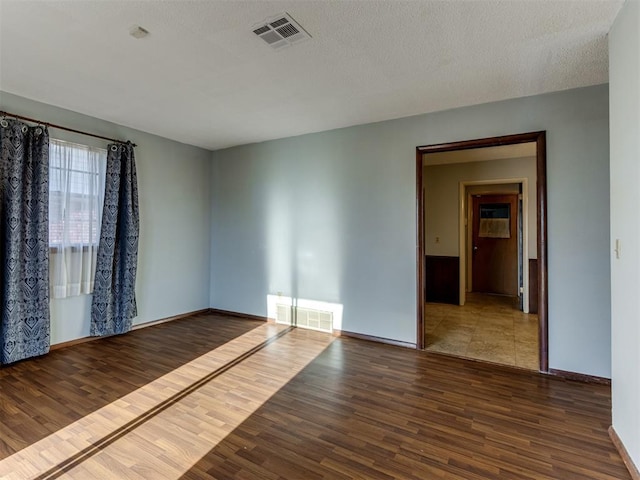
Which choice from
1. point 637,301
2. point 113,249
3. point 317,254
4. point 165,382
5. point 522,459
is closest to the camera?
point 637,301

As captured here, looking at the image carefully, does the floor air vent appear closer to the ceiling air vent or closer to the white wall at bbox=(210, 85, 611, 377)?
the white wall at bbox=(210, 85, 611, 377)

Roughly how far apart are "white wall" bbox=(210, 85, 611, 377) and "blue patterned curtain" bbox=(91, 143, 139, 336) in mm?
1343

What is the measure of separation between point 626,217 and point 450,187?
429cm

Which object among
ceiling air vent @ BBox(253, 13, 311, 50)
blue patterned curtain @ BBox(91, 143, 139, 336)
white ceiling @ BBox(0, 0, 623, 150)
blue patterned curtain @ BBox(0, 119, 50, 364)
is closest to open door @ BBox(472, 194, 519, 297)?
white ceiling @ BBox(0, 0, 623, 150)

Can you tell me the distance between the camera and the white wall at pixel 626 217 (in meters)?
1.66

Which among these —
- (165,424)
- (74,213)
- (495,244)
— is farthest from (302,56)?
(495,244)

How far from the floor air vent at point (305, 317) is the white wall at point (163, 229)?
4.79ft

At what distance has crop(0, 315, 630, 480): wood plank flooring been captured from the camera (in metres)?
1.74

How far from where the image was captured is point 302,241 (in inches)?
170

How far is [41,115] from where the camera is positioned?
128 inches

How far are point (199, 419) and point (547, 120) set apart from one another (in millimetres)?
3717

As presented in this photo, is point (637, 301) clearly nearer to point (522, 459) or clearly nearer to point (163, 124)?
point (522, 459)

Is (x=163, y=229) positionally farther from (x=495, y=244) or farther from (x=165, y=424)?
(x=495, y=244)

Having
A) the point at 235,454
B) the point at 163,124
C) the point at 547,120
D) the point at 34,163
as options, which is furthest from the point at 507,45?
the point at 34,163
